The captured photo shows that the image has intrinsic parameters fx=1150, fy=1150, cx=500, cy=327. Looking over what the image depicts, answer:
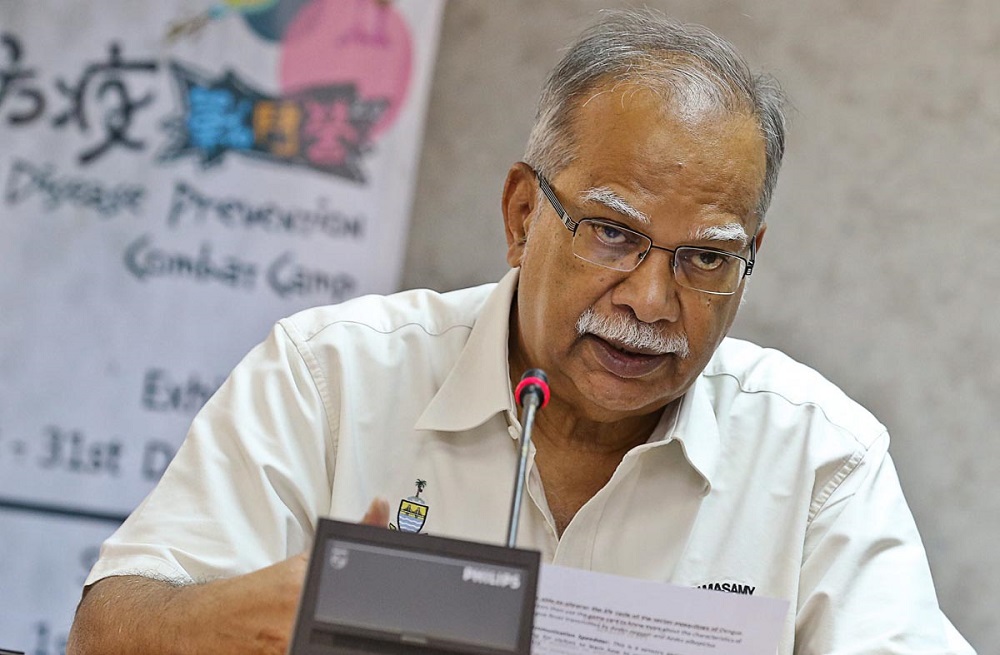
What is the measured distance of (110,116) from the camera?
2.71m

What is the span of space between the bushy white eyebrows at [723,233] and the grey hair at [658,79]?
0.08 metres

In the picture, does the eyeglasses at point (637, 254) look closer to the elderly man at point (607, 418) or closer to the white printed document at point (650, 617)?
the elderly man at point (607, 418)

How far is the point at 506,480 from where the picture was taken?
1.75 m

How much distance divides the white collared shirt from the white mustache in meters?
0.18

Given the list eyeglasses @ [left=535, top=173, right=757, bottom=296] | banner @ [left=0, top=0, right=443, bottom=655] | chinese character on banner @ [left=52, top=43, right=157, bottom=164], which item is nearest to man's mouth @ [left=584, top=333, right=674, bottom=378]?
eyeglasses @ [left=535, top=173, right=757, bottom=296]

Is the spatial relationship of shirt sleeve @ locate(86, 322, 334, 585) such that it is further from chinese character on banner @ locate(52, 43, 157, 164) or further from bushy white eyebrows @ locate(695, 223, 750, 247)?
chinese character on banner @ locate(52, 43, 157, 164)

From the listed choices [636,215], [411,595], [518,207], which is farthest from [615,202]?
[411,595]

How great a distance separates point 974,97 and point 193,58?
1.89 m

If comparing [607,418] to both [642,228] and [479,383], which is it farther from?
[642,228]

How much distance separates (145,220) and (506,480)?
136cm

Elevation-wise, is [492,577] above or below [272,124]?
below

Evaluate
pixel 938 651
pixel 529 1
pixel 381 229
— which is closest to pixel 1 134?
pixel 381 229

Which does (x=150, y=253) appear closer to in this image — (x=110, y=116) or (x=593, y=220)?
(x=110, y=116)

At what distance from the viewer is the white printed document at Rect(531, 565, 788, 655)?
3.92ft
